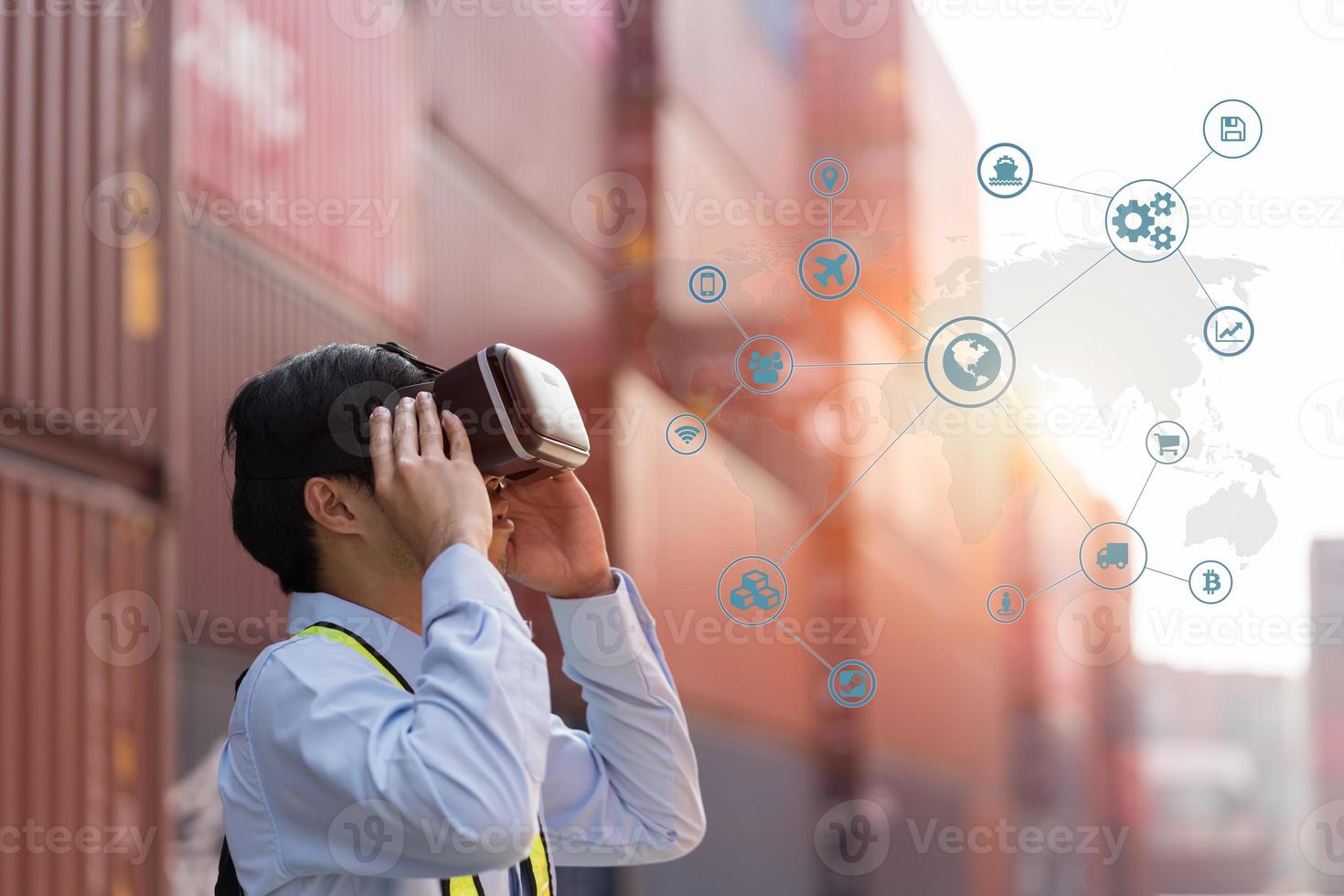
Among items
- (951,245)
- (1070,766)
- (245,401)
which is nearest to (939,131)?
(951,245)

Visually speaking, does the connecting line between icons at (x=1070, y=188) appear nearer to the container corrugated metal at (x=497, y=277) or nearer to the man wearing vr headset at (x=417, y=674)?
the man wearing vr headset at (x=417, y=674)

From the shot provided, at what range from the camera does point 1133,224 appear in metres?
4.47

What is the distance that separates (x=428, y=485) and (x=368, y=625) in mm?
363

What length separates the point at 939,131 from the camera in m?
29.3

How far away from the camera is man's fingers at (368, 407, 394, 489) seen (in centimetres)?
233

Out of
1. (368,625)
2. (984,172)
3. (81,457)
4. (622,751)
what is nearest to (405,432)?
(368,625)

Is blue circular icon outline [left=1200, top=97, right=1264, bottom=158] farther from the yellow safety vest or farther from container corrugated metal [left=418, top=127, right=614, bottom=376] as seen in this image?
container corrugated metal [left=418, top=127, right=614, bottom=376]

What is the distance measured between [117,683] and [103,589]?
63cm

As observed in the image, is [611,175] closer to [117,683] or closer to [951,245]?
[117,683]


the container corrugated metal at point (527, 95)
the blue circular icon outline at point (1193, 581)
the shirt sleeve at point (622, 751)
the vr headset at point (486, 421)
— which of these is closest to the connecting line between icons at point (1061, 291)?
the blue circular icon outline at point (1193, 581)

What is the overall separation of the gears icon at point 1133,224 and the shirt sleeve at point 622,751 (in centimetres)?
238

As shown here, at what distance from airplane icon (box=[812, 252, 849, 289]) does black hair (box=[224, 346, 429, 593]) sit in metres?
2.60

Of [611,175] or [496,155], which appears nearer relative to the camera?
[496,155]

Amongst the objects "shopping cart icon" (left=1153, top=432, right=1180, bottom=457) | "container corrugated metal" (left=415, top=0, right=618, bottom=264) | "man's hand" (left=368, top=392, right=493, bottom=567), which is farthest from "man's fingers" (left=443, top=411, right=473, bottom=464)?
"container corrugated metal" (left=415, top=0, right=618, bottom=264)
